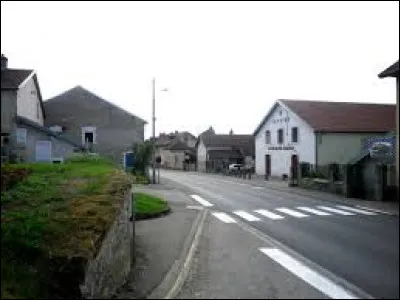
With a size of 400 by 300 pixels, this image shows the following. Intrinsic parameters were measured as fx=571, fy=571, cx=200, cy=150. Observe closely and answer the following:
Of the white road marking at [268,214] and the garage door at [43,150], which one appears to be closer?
the white road marking at [268,214]

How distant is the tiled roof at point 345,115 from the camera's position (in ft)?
152

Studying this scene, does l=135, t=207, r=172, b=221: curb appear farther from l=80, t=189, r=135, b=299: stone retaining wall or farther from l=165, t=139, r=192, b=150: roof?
l=165, t=139, r=192, b=150: roof

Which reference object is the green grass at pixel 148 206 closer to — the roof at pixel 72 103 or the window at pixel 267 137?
the roof at pixel 72 103

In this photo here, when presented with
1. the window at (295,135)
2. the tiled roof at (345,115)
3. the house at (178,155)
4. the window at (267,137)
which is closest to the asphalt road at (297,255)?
the tiled roof at (345,115)

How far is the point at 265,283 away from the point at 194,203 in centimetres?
1867

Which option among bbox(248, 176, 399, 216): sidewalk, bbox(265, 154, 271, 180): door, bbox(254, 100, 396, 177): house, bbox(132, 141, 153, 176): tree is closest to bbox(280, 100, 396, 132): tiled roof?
bbox(254, 100, 396, 177): house

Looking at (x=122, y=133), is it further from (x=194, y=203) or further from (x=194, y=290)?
(x=194, y=290)

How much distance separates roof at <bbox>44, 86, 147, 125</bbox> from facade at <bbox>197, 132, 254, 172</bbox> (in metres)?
27.4

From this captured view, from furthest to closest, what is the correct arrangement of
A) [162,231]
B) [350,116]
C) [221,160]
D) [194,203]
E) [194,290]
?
1. [221,160]
2. [350,116]
3. [194,203]
4. [162,231]
5. [194,290]

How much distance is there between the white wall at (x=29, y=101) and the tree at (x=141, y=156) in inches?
339

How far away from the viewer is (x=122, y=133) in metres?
50.5

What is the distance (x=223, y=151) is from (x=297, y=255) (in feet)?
216

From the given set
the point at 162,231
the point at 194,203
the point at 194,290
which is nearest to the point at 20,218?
the point at 194,290

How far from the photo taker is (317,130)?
4478 cm
